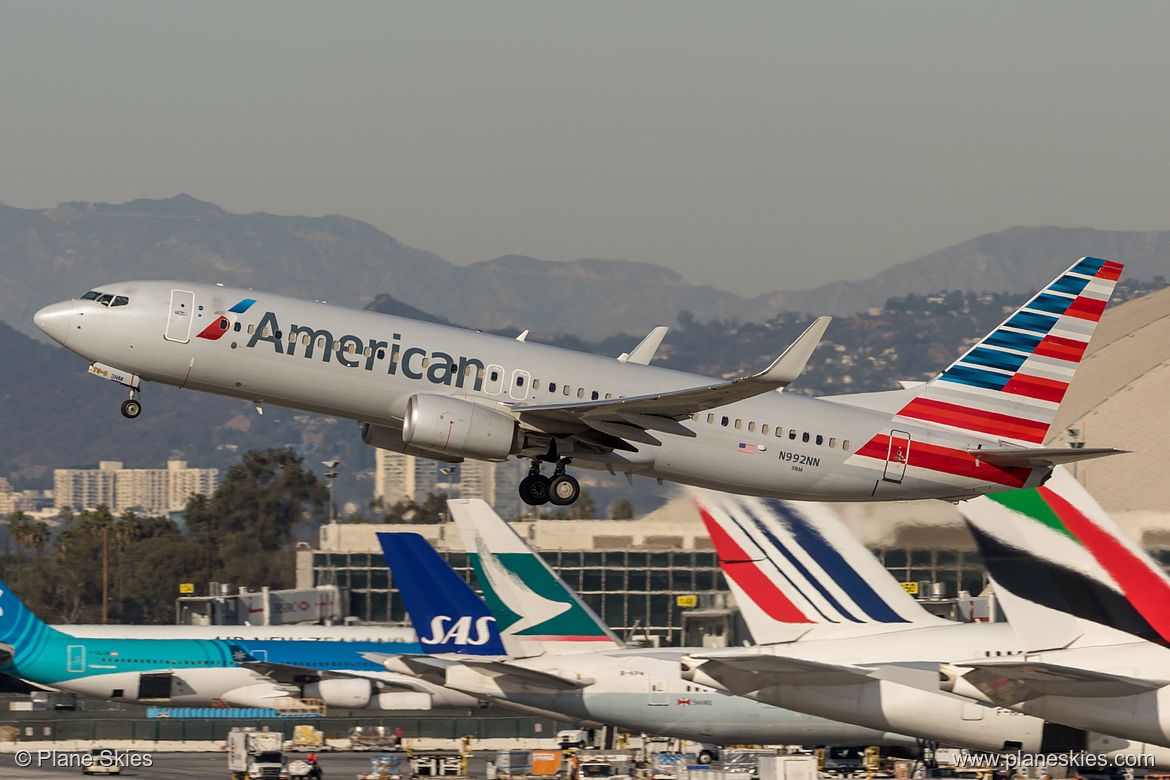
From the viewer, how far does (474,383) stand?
3419 cm

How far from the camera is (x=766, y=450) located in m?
35.9

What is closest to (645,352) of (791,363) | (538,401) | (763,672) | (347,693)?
(538,401)

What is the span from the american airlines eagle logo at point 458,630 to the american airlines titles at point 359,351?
1414 cm

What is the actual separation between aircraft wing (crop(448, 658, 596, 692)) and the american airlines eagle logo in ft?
12.0

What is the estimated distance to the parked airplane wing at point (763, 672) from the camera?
36.0 metres

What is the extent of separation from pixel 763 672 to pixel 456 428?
1042 centimetres

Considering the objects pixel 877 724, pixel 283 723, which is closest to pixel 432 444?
pixel 877 724

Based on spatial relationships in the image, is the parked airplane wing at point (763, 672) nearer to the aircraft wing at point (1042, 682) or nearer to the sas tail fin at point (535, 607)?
the aircraft wing at point (1042, 682)

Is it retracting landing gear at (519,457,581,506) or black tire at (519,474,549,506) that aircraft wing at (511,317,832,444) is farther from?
black tire at (519,474,549,506)

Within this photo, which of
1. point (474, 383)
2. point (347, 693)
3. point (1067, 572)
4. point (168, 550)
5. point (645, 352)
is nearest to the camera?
point (1067, 572)

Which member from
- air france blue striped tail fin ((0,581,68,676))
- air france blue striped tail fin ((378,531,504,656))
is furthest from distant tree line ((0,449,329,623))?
air france blue striped tail fin ((378,531,504,656))

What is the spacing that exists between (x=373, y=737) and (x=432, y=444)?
82.0 ft

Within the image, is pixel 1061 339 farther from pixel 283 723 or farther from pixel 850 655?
pixel 283 723
